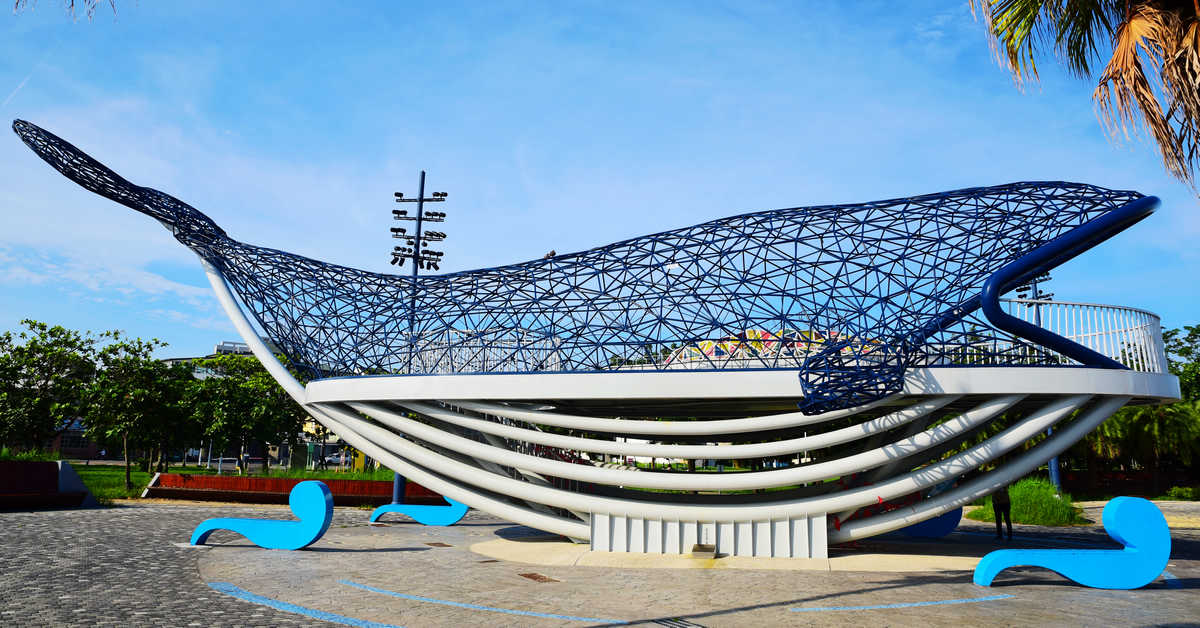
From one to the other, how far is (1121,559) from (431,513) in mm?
17193

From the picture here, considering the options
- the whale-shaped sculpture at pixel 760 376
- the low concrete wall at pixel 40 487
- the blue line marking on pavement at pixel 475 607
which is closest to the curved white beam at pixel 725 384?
the whale-shaped sculpture at pixel 760 376

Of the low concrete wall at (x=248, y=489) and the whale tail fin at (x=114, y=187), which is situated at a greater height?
the whale tail fin at (x=114, y=187)

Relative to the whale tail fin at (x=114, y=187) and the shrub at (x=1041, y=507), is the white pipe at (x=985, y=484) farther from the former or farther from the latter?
the whale tail fin at (x=114, y=187)

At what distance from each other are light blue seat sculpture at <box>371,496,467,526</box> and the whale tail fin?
9556 mm

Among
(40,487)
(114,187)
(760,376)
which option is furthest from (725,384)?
(40,487)

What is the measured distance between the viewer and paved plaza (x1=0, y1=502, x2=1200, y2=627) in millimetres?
9727

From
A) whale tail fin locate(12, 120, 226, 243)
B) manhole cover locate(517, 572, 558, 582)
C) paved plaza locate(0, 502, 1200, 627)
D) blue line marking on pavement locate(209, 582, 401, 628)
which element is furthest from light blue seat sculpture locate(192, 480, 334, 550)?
whale tail fin locate(12, 120, 226, 243)

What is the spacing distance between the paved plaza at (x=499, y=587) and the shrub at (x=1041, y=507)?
6196 mm

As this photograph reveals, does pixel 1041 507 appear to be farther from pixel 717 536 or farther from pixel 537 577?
pixel 537 577

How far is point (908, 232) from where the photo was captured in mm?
16766

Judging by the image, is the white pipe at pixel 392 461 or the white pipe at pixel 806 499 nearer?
the white pipe at pixel 806 499

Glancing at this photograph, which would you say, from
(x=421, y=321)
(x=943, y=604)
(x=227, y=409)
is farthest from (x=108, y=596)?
(x=227, y=409)

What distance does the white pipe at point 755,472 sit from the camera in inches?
590

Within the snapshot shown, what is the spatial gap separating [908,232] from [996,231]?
177 cm
